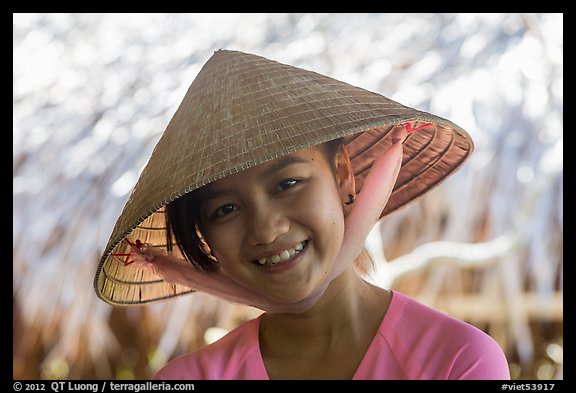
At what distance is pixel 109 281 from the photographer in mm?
1129

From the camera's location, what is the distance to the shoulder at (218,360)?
108 centimetres

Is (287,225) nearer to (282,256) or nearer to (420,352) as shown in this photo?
(282,256)

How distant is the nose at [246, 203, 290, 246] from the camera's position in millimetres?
896

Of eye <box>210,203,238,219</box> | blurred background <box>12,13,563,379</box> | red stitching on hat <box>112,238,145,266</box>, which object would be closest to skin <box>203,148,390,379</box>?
eye <box>210,203,238,219</box>

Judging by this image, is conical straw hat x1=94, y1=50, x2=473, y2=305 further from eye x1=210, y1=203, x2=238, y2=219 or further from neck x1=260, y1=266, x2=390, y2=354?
neck x1=260, y1=266, x2=390, y2=354

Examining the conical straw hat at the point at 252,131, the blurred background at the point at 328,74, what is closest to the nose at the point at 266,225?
the conical straw hat at the point at 252,131

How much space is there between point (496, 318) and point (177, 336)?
4.67 ft

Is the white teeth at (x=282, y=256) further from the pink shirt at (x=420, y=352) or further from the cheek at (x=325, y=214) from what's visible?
the pink shirt at (x=420, y=352)

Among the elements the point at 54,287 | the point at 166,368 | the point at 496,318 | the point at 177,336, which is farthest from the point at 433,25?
the point at 166,368

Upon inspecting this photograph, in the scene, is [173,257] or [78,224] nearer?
[173,257]

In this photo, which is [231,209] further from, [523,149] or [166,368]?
[523,149]

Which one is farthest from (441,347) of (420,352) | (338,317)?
(338,317)

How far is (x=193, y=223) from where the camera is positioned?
1.03 meters

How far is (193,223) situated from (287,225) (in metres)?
0.19
